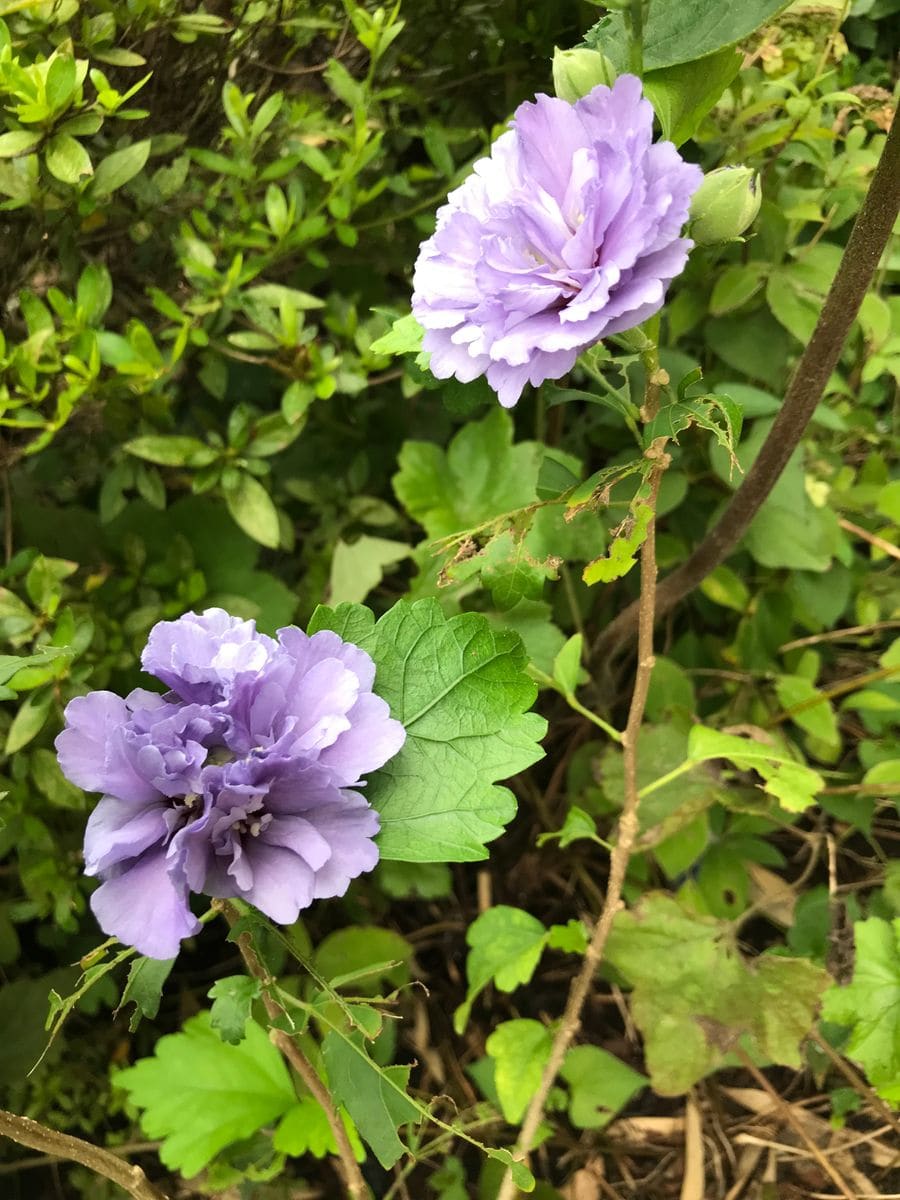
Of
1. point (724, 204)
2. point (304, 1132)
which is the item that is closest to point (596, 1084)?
point (304, 1132)

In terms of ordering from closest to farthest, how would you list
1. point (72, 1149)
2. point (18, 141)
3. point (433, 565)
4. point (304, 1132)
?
point (72, 1149) < point (18, 141) < point (304, 1132) < point (433, 565)

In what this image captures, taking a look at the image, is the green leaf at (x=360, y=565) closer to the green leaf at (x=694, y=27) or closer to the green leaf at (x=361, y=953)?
the green leaf at (x=361, y=953)

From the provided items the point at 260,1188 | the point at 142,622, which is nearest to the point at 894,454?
the point at 142,622

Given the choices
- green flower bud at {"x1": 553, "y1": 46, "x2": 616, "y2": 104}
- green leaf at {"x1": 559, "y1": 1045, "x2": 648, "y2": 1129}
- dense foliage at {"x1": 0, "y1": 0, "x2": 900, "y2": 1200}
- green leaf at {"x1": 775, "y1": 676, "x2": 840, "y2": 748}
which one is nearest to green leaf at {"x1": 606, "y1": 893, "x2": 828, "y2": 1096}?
dense foliage at {"x1": 0, "y1": 0, "x2": 900, "y2": 1200}

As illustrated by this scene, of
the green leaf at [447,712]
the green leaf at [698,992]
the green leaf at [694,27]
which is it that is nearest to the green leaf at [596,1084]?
the green leaf at [698,992]

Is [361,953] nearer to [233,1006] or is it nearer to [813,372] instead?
[233,1006]

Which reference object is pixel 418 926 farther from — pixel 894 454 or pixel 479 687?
pixel 894 454
